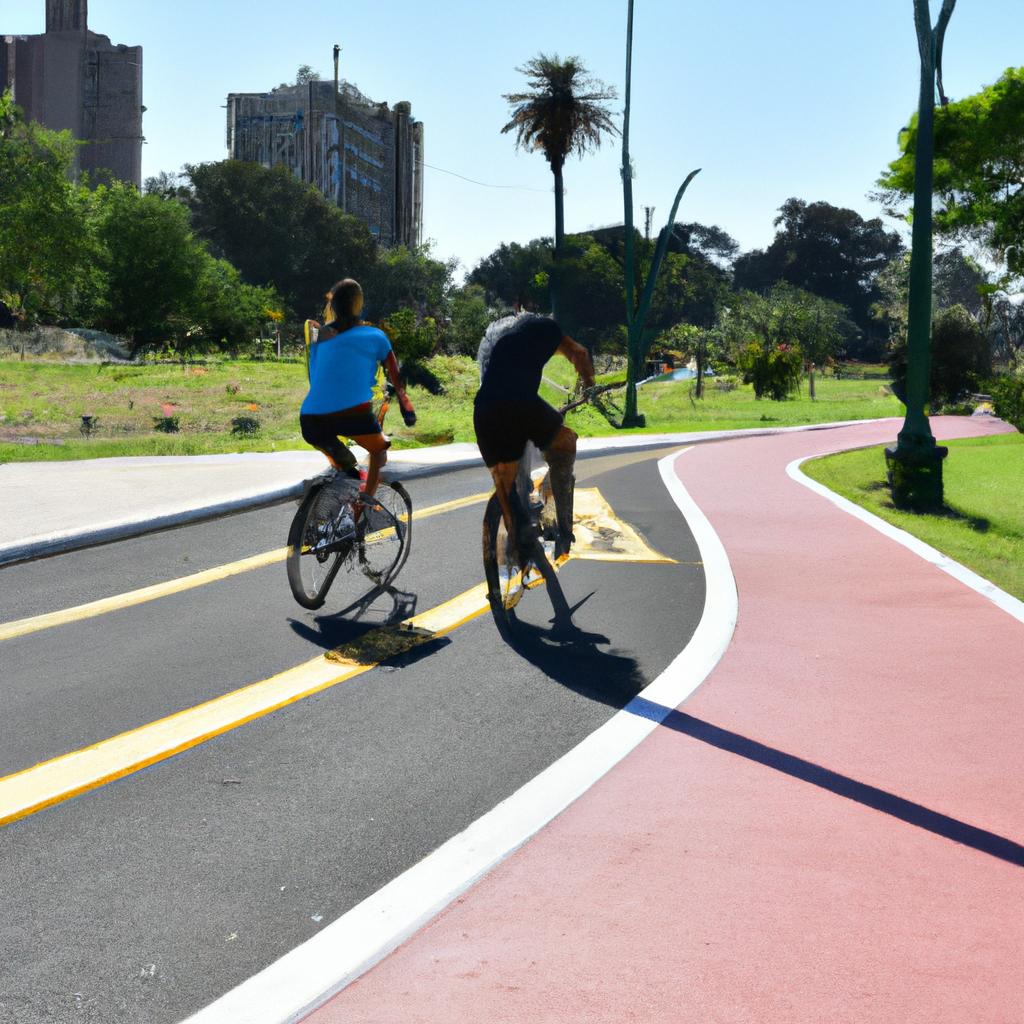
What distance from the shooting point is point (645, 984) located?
9.36 feet

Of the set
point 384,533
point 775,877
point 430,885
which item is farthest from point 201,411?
point 775,877

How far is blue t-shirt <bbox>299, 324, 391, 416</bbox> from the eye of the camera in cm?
698

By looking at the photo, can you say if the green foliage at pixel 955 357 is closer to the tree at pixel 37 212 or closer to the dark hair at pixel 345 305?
the tree at pixel 37 212

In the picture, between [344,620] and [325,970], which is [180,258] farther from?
[325,970]

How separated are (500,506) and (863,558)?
412 centimetres

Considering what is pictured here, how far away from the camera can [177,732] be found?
4723 mm

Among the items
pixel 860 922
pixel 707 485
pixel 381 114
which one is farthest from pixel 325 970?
pixel 381 114

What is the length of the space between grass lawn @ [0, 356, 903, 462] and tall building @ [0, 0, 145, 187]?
5004 centimetres

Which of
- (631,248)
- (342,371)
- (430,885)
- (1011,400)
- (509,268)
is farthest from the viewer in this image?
(509,268)

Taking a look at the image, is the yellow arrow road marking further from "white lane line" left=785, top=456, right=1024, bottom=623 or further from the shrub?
the shrub

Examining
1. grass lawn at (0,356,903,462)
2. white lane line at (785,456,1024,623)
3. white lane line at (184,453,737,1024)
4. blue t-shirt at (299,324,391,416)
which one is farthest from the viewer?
grass lawn at (0,356,903,462)

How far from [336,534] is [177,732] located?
89.7 inches

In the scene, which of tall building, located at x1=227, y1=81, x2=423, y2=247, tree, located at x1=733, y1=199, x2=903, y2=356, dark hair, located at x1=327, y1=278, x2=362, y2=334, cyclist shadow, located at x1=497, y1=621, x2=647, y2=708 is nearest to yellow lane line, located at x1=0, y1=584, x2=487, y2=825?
cyclist shadow, located at x1=497, y1=621, x2=647, y2=708

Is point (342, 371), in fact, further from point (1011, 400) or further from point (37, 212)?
point (37, 212)
